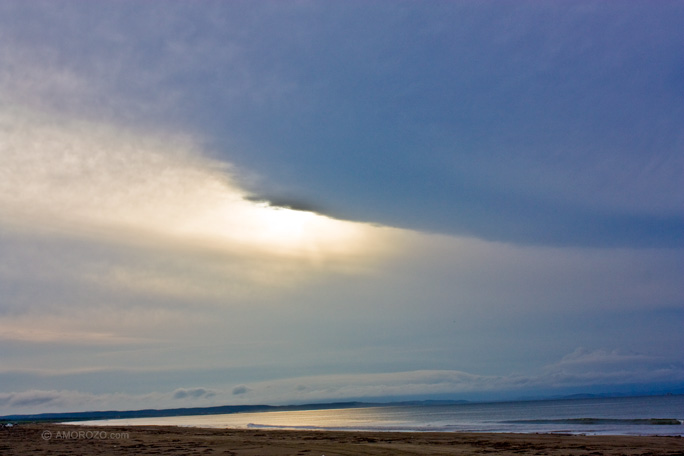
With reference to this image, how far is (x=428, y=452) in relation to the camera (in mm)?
27062

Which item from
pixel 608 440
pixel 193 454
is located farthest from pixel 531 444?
pixel 193 454

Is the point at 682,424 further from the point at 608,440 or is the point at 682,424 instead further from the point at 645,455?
the point at 645,455

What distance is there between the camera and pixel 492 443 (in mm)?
33094

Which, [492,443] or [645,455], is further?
[492,443]

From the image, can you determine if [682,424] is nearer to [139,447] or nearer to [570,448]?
Result: [570,448]

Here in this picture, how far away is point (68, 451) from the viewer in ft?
86.1

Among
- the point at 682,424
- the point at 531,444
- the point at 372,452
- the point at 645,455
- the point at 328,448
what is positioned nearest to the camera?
the point at 645,455

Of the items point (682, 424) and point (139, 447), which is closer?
point (139, 447)

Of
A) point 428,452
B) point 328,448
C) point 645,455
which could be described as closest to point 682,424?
point 645,455

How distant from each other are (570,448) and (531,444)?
3.03 metres

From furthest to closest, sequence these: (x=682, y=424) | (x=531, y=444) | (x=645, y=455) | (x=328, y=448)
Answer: (x=682, y=424), (x=531, y=444), (x=328, y=448), (x=645, y=455)

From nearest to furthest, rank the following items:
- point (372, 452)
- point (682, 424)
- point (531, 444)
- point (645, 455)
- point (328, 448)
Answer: point (645, 455) → point (372, 452) → point (328, 448) → point (531, 444) → point (682, 424)

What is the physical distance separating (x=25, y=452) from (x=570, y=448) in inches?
1184

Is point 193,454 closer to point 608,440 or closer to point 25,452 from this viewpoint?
point 25,452
